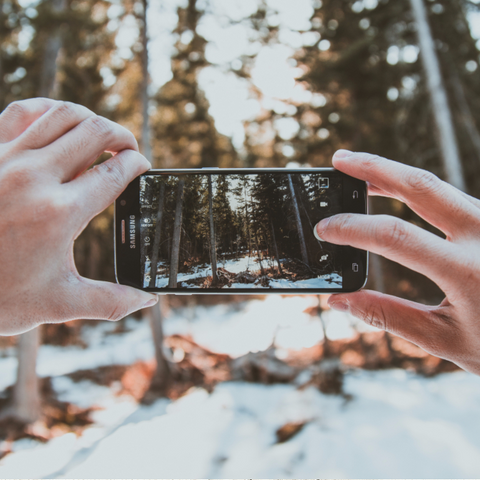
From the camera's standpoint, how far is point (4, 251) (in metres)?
1.16

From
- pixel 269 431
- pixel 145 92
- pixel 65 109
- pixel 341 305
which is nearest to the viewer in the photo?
pixel 65 109

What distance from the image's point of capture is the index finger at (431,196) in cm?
117

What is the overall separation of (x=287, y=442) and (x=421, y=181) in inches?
244

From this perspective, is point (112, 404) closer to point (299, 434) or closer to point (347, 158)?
point (299, 434)

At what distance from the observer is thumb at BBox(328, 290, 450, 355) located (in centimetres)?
134

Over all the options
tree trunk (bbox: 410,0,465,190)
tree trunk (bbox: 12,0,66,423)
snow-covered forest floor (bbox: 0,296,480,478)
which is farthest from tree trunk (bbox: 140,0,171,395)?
tree trunk (bbox: 410,0,465,190)

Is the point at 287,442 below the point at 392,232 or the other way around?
below

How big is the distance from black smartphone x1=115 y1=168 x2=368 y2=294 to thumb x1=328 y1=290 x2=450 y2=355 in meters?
0.15

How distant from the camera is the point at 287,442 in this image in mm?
5965

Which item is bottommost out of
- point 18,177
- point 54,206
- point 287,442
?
point 287,442

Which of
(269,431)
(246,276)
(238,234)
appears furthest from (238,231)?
(269,431)

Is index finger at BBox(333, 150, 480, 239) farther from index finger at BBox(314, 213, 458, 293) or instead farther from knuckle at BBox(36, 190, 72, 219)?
knuckle at BBox(36, 190, 72, 219)

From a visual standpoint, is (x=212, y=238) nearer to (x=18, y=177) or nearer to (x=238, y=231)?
(x=238, y=231)

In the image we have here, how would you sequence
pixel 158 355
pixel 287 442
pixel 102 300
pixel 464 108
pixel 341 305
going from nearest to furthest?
1. pixel 102 300
2. pixel 341 305
3. pixel 287 442
4. pixel 464 108
5. pixel 158 355
